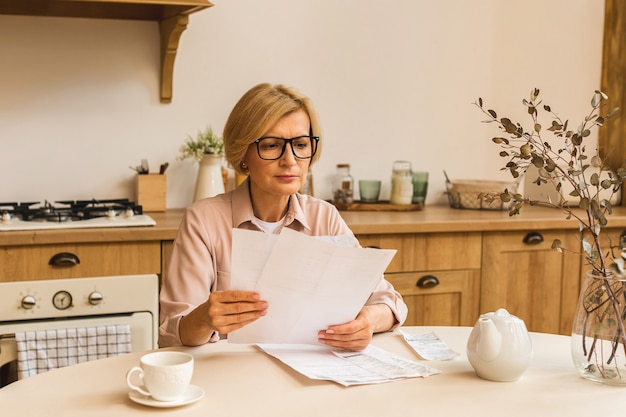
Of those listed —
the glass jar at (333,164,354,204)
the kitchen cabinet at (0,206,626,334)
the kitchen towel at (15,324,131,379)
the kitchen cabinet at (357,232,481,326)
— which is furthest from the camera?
the glass jar at (333,164,354,204)

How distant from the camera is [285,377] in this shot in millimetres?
1443

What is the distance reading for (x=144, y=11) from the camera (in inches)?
118

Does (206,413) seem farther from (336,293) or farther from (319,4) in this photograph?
(319,4)

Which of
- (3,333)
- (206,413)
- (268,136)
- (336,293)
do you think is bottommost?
(3,333)

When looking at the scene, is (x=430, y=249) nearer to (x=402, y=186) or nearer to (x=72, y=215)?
(x=402, y=186)

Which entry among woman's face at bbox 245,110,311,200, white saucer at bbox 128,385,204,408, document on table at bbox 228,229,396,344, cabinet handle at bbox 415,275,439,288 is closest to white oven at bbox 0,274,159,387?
woman's face at bbox 245,110,311,200

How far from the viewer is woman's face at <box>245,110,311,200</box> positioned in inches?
73.7

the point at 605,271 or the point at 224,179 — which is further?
the point at 224,179

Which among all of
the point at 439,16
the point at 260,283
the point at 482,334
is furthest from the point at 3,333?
the point at 439,16

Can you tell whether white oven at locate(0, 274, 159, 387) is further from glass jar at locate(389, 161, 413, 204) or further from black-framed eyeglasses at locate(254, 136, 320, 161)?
glass jar at locate(389, 161, 413, 204)

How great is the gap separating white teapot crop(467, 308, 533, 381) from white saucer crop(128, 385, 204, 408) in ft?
1.64

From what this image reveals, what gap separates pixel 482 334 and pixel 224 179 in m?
1.89

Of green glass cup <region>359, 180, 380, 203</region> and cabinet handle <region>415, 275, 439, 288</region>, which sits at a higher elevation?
green glass cup <region>359, 180, 380, 203</region>

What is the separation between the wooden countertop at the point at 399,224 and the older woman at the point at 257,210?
2.32ft
